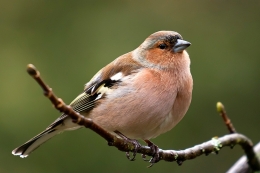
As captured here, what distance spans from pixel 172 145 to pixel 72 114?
242 inches

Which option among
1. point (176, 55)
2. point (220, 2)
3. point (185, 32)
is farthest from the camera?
point (220, 2)

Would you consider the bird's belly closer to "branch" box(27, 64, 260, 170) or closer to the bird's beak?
"branch" box(27, 64, 260, 170)

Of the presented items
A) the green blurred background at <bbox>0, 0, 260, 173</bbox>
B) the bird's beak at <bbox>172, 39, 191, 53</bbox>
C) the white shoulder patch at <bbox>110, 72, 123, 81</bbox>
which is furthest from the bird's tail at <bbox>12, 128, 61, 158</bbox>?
the green blurred background at <bbox>0, 0, 260, 173</bbox>

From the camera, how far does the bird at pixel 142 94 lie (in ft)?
15.1

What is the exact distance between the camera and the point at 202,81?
9.49m

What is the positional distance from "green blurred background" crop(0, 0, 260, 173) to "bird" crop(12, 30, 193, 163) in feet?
11.3

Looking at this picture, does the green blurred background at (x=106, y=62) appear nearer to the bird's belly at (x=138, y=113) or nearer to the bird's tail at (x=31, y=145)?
the bird's tail at (x=31, y=145)

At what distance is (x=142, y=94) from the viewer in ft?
15.3

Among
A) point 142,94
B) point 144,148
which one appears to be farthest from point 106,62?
point 144,148

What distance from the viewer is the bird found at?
4613 mm

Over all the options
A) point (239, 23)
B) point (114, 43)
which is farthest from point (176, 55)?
point (239, 23)

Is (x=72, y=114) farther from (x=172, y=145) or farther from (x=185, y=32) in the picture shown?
(x=185, y=32)

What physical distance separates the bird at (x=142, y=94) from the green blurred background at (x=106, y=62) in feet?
11.3

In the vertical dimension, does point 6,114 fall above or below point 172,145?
above
